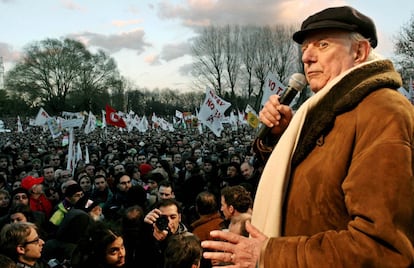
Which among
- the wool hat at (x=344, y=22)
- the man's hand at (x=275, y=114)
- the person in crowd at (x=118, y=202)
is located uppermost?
the wool hat at (x=344, y=22)

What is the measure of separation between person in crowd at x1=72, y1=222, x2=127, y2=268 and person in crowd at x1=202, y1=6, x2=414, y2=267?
7.83 ft

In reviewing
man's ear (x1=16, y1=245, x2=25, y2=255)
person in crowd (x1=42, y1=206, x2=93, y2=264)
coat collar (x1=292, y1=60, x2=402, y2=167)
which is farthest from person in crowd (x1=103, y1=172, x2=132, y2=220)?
coat collar (x1=292, y1=60, x2=402, y2=167)

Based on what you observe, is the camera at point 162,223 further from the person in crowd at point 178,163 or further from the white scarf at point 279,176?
the person in crowd at point 178,163

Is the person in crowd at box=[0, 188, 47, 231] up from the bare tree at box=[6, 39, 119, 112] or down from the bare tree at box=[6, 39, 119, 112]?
down

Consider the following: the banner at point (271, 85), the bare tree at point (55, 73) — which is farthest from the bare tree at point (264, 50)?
the banner at point (271, 85)

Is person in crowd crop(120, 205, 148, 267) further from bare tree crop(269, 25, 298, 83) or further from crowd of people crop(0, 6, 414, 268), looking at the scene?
bare tree crop(269, 25, 298, 83)

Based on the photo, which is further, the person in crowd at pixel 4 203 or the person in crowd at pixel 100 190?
the person in crowd at pixel 100 190

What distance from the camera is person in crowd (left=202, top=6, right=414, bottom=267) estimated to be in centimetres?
122

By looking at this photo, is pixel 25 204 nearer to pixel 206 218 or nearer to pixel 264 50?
pixel 206 218

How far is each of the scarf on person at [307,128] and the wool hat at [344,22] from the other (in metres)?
0.14

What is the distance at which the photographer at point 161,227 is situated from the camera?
4305 millimetres

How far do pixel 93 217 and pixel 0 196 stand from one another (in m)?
2.06

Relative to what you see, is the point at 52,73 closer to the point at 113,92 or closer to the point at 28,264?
the point at 113,92

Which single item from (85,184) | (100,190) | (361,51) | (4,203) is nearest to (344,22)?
(361,51)
